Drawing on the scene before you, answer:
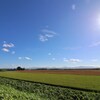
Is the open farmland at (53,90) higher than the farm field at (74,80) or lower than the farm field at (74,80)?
lower

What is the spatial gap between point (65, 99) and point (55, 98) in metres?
1.34

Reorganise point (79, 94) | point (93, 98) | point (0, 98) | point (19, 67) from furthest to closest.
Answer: point (19, 67), point (79, 94), point (93, 98), point (0, 98)

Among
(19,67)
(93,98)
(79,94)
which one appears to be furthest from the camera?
(19,67)

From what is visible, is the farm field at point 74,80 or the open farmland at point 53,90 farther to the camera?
the farm field at point 74,80

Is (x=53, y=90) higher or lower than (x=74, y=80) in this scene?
lower

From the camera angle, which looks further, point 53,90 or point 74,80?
point 74,80

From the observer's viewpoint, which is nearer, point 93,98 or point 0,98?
point 0,98

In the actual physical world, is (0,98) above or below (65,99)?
above

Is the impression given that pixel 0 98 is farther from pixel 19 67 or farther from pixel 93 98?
pixel 19 67

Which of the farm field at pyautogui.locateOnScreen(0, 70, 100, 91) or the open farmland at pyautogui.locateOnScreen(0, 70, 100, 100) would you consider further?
the farm field at pyautogui.locateOnScreen(0, 70, 100, 91)

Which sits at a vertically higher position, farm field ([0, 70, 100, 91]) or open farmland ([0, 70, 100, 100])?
farm field ([0, 70, 100, 91])

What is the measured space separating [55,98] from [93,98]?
4711mm

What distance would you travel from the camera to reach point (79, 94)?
21.1m

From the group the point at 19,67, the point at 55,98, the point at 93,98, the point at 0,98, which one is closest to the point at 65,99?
the point at 55,98
